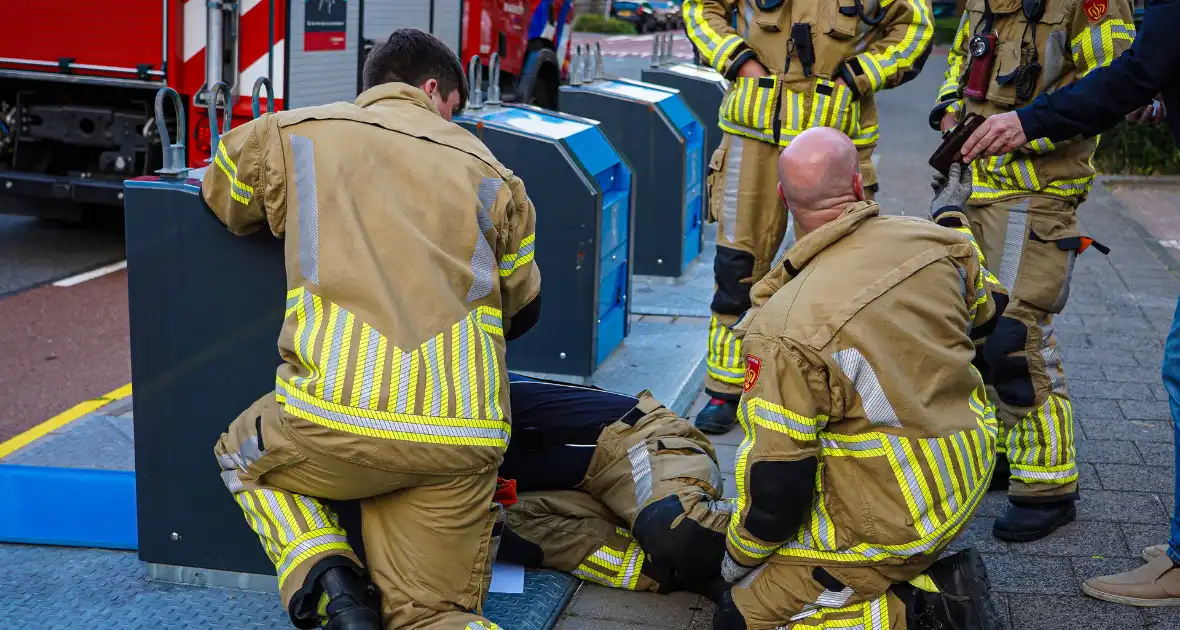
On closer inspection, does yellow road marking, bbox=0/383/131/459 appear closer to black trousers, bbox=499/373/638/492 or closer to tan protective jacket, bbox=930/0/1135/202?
black trousers, bbox=499/373/638/492

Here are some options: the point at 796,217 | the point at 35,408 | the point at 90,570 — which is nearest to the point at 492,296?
the point at 796,217

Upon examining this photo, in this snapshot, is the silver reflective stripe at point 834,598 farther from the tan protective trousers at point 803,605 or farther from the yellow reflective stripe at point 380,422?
the yellow reflective stripe at point 380,422

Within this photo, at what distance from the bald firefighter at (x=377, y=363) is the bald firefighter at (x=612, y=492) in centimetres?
48

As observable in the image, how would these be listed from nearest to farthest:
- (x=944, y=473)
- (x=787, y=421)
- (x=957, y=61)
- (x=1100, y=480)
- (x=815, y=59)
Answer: (x=787, y=421), (x=944, y=473), (x=1100, y=480), (x=957, y=61), (x=815, y=59)

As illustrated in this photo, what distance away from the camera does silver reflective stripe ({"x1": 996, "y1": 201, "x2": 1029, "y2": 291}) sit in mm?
4242

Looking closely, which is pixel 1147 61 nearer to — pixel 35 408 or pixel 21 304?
pixel 35 408

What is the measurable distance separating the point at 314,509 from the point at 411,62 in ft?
3.90

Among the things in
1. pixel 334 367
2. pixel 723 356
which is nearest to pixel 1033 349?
pixel 723 356

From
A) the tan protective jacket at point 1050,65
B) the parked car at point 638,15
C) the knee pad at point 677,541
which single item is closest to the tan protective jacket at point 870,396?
the knee pad at point 677,541

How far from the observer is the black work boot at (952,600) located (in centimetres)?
313

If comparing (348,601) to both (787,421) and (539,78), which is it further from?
(539,78)

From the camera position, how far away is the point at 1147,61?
11.6ft

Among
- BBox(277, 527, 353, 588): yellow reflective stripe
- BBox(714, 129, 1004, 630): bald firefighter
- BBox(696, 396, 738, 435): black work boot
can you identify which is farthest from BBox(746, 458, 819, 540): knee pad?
BBox(696, 396, 738, 435): black work boot

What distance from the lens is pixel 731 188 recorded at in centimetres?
513
